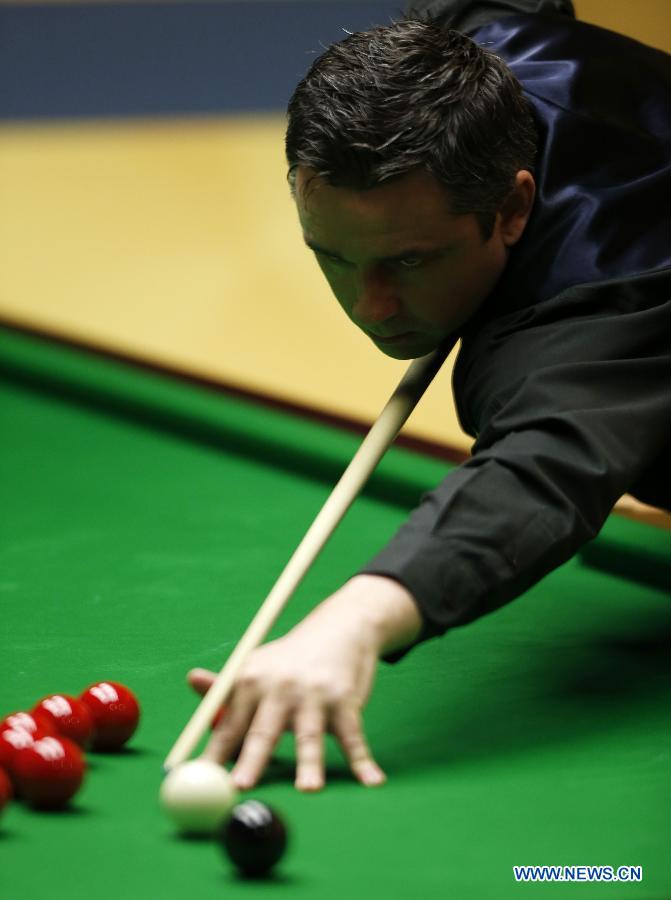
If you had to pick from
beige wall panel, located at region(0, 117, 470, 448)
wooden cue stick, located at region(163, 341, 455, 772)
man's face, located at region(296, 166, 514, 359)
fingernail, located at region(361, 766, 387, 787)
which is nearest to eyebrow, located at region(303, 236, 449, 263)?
man's face, located at region(296, 166, 514, 359)

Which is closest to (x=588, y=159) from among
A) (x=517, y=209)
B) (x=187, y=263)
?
(x=517, y=209)

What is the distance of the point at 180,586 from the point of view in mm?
2689

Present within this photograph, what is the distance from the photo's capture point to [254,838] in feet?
5.03

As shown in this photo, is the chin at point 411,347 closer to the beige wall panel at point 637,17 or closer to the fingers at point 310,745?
the fingers at point 310,745

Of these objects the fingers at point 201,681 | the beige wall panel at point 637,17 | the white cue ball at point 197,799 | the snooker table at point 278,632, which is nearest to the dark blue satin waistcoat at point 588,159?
the snooker table at point 278,632

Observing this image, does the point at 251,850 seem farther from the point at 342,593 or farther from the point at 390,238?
the point at 390,238

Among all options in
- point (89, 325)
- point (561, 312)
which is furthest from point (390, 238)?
point (89, 325)

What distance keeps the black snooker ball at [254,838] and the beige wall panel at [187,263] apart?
6.56ft

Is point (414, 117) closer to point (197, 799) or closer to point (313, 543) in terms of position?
point (313, 543)

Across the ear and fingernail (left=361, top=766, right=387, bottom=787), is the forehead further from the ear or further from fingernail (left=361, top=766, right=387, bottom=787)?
fingernail (left=361, top=766, right=387, bottom=787)

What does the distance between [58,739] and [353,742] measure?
1.15 feet

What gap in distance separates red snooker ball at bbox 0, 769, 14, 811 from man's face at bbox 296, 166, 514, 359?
33.6 inches

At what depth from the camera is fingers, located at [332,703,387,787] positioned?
5.97 feet

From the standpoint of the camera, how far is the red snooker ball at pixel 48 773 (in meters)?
1.71
